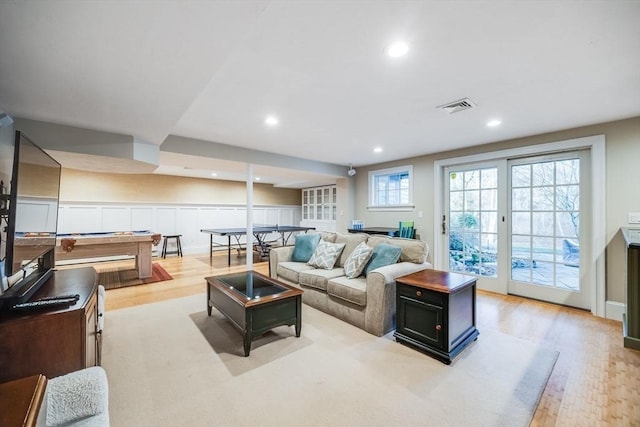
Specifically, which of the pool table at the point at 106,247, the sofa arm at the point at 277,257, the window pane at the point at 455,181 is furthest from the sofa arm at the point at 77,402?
the window pane at the point at 455,181

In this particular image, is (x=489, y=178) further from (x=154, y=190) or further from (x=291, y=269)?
(x=154, y=190)

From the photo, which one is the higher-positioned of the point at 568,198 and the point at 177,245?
the point at 568,198

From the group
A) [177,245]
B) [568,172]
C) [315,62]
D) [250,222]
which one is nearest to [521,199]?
[568,172]

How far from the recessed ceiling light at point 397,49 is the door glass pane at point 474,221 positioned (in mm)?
3160

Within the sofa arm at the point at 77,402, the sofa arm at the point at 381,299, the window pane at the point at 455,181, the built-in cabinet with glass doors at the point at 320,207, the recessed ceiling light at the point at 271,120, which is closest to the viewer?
the sofa arm at the point at 77,402

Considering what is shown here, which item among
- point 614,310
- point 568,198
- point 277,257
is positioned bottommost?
point 614,310

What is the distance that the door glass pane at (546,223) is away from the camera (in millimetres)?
3418

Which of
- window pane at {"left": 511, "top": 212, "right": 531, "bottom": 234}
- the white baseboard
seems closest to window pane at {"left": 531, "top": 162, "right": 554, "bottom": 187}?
window pane at {"left": 511, "top": 212, "right": 531, "bottom": 234}

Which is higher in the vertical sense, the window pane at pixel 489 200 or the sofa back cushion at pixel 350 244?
the window pane at pixel 489 200

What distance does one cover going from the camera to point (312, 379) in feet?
6.19

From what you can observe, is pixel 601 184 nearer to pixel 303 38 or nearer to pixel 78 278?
pixel 303 38

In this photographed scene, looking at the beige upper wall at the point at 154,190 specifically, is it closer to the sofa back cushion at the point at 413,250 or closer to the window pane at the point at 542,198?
the sofa back cushion at the point at 413,250

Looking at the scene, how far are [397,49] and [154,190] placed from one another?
7.31m

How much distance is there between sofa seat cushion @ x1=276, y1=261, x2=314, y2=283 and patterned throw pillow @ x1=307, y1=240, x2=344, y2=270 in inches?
4.8
